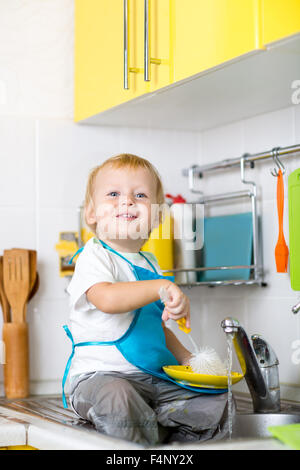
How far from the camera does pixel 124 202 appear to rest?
1.29 metres

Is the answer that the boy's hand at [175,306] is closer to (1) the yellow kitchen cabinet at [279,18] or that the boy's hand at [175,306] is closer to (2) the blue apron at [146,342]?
(2) the blue apron at [146,342]

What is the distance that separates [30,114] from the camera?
1735mm

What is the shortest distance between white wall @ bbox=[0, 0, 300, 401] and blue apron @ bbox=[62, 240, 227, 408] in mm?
423

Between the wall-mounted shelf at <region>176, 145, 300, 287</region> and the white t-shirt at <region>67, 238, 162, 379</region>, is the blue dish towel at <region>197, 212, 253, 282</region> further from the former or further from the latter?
the white t-shirt at <region>67, 238, 162, 379</region>

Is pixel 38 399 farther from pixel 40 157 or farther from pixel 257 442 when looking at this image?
pixel 257 442

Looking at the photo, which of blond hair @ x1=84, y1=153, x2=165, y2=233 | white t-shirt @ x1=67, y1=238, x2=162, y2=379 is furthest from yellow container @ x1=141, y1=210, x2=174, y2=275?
white t-shirt @ x1=67, y1=238, x2=162, y2=379

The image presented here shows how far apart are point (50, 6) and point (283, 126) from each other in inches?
26.2

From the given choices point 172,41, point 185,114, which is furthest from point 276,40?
point 185,114

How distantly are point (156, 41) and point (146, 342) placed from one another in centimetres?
62

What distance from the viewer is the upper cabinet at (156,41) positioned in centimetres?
116

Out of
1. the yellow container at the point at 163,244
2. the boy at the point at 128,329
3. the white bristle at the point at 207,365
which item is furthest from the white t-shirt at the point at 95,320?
the yellow container at the point at 163,244

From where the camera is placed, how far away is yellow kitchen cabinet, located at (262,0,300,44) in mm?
1129

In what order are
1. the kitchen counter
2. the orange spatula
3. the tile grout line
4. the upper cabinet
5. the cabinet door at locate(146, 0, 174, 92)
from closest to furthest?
1. the kitchen counter
2. the upper cabinet
3. the cabinet door at locate(146, 0, 174, 92)
4. the orange spatula
5. the tile grout line

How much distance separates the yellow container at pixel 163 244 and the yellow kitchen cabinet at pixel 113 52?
33 centimetres
